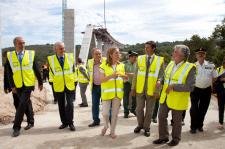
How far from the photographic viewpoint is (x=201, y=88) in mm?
9523

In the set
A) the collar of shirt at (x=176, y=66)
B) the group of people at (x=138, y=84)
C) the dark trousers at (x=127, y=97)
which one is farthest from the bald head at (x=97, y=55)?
the collar of shirt at (x=176, y=66)

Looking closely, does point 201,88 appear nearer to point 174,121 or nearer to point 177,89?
point 174,121

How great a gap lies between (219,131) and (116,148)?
304 centimetres

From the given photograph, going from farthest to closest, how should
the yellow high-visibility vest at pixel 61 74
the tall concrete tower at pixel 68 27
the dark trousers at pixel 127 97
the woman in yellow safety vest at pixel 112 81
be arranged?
the tall concrete tower at pixel 68 27 → the dark trousers at pixel 127 97 → the yellow high-visibility vest at pixel 61 74 → the woman in yellow safety vest at pixel 112 81

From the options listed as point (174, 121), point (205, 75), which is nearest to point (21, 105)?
point (174, 121)

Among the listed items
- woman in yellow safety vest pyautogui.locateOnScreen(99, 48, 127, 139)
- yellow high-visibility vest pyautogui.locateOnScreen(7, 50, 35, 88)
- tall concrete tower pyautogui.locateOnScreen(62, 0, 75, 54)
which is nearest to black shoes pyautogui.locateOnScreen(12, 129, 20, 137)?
yellow high-visibility vest pyautogui.locateOnScreen(7, 50, 35, 88)

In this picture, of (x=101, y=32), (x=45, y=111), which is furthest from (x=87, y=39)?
(x=45, y=111)

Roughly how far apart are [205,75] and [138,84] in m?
1.69

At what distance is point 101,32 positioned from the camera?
216ft

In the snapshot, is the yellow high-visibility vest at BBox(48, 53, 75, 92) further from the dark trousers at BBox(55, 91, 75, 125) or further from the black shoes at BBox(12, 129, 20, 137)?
the black shoes at BBox(12, 129, 20, 137)

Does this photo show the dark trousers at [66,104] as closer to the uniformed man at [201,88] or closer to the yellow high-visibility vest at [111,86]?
the yellow high-visibility vest at [111,86]

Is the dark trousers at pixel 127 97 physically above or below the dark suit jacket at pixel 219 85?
below

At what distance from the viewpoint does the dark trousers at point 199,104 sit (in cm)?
948

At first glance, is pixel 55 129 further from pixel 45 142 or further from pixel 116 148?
pixel 116 148
